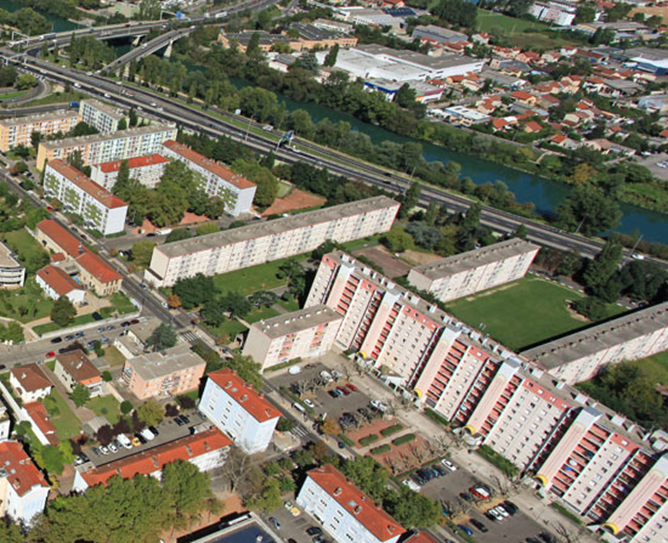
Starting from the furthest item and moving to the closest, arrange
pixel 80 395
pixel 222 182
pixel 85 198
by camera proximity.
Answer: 1. pixel 222 182
2. pixel 85 198
3. pixel 80 395

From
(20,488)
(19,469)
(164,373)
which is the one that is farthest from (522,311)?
(20,488)

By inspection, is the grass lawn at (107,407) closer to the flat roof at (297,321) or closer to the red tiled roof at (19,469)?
the red tiled roof at (19,469)

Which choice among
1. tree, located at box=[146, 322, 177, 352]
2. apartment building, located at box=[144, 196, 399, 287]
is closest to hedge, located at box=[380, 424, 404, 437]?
tree, located at box=[146, 322, 177, 352]

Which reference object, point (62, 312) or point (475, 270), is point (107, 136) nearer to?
point (62, 312)

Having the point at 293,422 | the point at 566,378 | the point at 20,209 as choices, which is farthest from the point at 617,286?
the point at 20,209

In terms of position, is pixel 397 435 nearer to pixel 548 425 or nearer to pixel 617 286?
pixel 548 425

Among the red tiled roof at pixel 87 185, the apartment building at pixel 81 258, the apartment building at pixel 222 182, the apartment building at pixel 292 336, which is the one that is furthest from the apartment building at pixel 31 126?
the apartment building at pixel 292 336

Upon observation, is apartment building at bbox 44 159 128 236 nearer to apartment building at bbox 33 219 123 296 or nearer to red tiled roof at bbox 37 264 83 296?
apartment building at bbox 33 219 123 296
